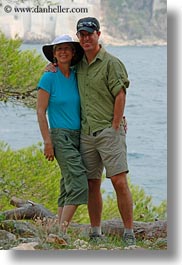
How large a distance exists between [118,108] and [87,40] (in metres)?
0.51

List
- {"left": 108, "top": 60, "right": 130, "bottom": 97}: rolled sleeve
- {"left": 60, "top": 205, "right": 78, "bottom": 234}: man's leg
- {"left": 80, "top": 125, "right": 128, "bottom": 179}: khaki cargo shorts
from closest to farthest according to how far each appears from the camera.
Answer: {"left": 108, "top": 60, "right": 130, "bottom": 97}: rolled sleeve < {"left": 80, "top": 125, "right": 128, "bottom": 179}: khaki cargo shorts < {"left": 60, "top": 205, "right": 78, "bottom": 234}: man's leg

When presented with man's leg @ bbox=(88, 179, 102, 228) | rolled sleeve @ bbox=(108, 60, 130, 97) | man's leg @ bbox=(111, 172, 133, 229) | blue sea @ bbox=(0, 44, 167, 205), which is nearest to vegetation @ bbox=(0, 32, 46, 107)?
blue sea @ bbox=(0, 44, 167, 205)

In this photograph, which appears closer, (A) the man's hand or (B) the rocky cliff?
(A) the man's hand

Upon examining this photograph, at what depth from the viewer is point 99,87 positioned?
5.80m

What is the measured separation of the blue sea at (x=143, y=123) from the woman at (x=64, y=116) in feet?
0.88

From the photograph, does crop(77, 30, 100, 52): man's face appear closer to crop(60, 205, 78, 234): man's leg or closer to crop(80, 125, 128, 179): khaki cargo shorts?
crop(80, 125, 128, 179): khaki cargo shorts

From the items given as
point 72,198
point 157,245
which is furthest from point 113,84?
point 157,245

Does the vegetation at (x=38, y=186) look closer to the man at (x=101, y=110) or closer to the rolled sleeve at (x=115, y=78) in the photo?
the man at (x=101, y=110)

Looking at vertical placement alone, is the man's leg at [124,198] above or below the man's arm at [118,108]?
below

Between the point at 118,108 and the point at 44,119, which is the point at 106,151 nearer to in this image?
the point at 118,108

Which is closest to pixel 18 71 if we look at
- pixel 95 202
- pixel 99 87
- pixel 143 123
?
pixel 99 87

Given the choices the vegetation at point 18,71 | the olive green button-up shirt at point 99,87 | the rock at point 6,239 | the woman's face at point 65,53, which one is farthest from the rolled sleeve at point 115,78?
the rock at point 6,239

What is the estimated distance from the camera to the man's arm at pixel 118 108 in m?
5.83

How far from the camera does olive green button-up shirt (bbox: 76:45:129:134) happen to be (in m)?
5.79
